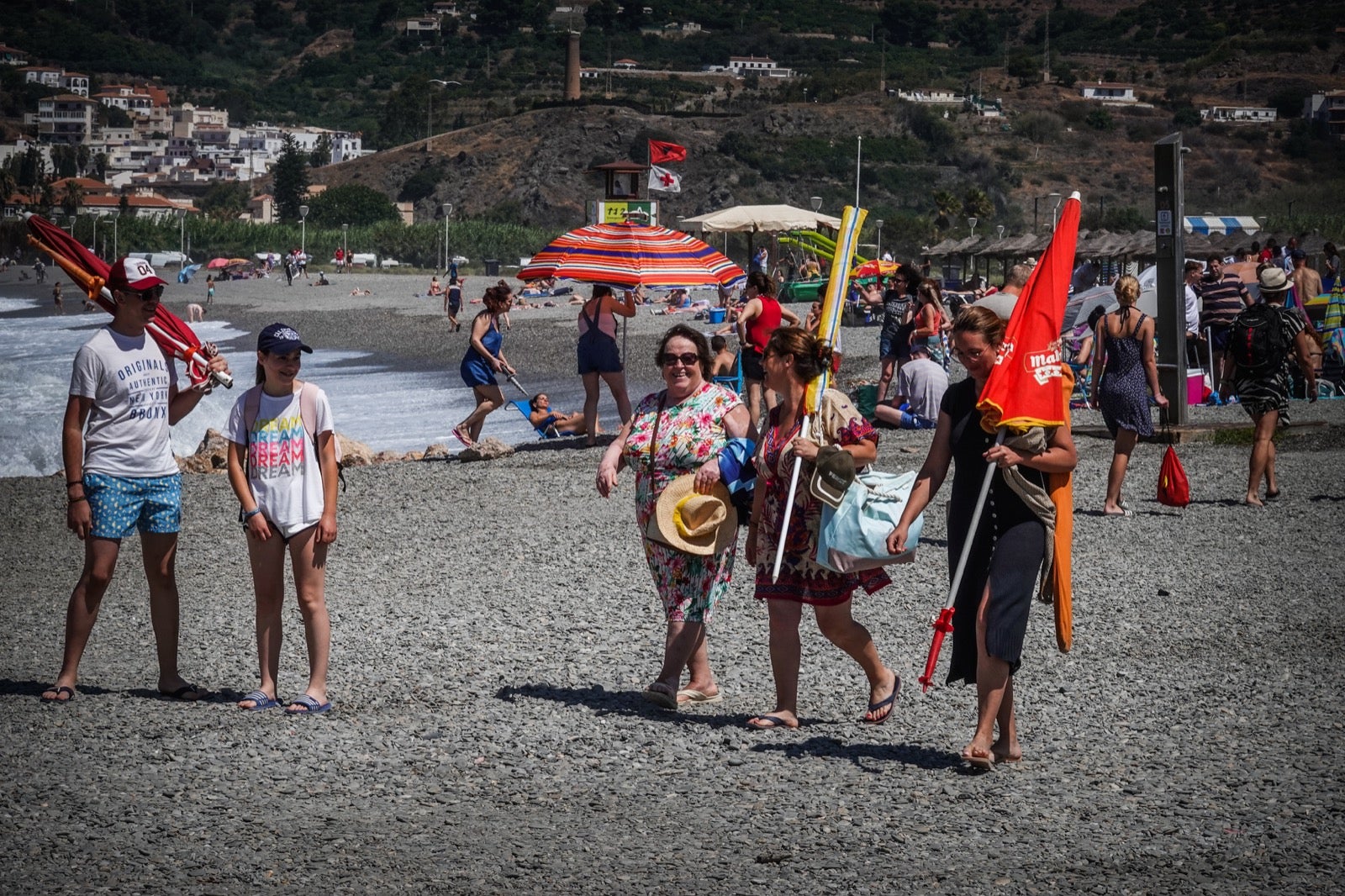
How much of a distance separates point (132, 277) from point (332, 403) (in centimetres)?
1708

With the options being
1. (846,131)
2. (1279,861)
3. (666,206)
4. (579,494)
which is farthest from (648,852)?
(846,131)

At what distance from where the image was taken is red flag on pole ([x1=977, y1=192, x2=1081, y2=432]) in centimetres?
429

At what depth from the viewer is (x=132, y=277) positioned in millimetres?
5145

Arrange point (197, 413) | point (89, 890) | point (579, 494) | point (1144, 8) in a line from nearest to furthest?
point (89, 890)
point (579, 494)
point (197, 413)
point (1144, 8)

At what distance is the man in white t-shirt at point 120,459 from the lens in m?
5.17

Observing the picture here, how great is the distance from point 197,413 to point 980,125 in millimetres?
118658

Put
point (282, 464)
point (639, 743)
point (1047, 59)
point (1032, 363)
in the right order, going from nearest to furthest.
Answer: point (1032, 363) → point (639, 743) → point (282, 464) → point (1047, 59)

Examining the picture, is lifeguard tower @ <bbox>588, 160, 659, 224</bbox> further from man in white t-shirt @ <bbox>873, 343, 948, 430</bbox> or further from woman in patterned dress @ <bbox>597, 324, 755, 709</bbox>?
woman in patterned dress @ <bbox>597, 324, 755, 709</bbox>

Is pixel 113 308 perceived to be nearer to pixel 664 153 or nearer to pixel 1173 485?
pixel 1173 485

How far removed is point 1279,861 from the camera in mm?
3801

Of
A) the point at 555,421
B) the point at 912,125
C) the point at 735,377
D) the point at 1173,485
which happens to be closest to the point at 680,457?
the point at 1173,485

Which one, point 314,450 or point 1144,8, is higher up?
point 1144,8

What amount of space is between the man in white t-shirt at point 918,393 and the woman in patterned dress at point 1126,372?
3.50 m

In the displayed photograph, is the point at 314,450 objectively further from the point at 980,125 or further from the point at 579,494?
the point at 980,125
